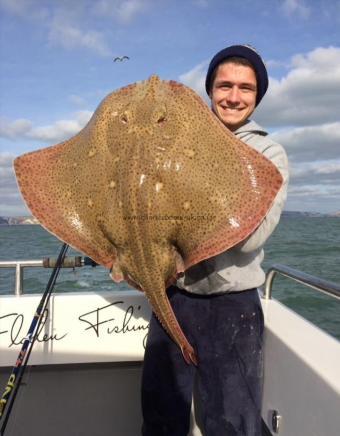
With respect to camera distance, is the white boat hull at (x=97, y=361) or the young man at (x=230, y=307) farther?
the white boat hull at (x=97, y=361)

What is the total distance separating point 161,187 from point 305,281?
1.72 m

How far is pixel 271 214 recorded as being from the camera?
8.24 ft

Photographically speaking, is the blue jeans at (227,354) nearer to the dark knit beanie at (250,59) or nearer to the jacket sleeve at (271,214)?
the jacket sleeve at (271,214)

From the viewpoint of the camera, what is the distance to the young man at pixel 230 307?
289cm

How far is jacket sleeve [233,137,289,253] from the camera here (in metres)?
2.46

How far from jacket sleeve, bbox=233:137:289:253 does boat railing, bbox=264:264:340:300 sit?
708 millimetres

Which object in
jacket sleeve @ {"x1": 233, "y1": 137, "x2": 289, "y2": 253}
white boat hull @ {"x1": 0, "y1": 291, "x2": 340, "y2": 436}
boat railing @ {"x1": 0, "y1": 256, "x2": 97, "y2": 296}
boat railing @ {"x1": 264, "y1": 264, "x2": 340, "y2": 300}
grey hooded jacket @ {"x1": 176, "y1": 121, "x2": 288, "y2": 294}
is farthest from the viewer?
boat railing @ {"x1": 0, "y1": 256, "x2": 97, "y2": 296}

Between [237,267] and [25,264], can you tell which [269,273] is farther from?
[25,264]

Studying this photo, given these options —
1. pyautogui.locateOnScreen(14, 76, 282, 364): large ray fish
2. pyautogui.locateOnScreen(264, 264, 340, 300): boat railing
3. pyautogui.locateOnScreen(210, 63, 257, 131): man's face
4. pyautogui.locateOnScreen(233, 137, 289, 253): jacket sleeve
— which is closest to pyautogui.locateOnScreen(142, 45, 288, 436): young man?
pyautogui.locateOnScreen(210, 63, 257, 131): man's face

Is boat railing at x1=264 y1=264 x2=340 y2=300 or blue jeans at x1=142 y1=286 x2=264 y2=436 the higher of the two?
boat railing at x1=264 y1=264 x2=340 y2=300

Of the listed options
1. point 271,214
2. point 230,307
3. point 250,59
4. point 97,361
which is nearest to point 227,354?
point 230,307

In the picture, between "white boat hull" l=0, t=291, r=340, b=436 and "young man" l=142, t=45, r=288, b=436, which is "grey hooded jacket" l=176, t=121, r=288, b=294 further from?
"white boat hull" l=0, t=291, r=340, b=436

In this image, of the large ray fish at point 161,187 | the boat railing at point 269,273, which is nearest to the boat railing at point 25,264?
the boat railing at point 269,273

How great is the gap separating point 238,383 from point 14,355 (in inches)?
80.6
